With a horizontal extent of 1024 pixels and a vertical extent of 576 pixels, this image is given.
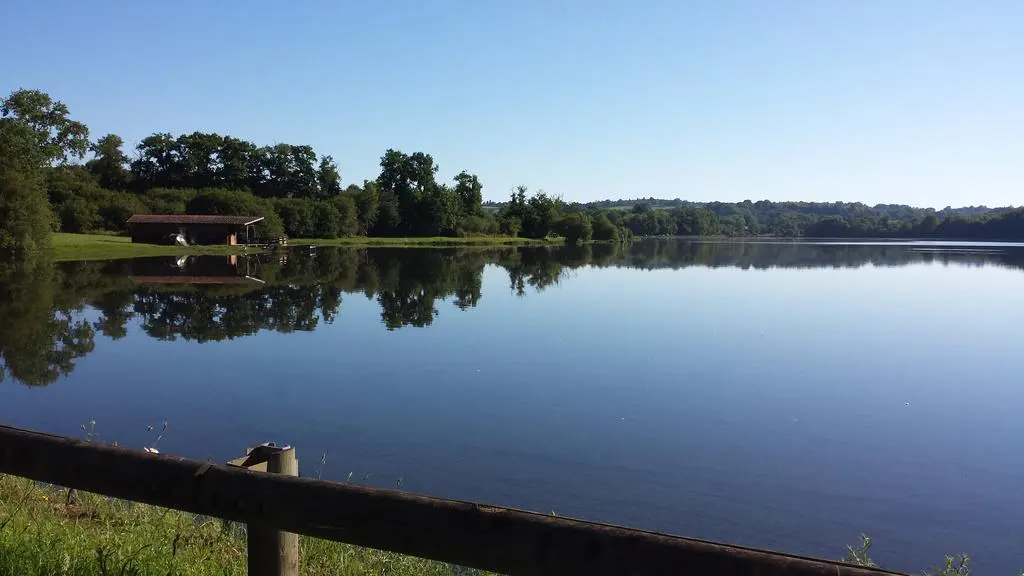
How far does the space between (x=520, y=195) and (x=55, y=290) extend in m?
105

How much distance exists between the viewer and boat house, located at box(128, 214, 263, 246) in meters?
72.9

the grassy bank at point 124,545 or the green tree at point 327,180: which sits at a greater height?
the green tree at point 327,180

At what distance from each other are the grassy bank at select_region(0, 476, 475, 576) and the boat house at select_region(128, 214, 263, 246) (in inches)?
2817

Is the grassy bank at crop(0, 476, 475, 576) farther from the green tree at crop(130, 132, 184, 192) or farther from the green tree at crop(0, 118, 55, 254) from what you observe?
the green tree at crop(130, 132, 184, 192)

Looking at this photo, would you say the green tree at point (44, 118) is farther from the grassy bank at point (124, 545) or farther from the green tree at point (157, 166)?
the grassy bank at point (124, 545)

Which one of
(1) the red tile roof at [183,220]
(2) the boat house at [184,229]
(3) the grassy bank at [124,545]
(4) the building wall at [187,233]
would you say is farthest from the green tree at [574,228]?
(3) the grassy bank at [124,545]

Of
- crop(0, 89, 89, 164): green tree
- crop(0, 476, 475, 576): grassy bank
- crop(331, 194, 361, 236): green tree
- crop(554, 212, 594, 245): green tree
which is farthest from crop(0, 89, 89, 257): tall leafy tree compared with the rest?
crop(554, 212, 594, 245): green tree

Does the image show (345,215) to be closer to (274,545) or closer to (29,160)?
(29,160)

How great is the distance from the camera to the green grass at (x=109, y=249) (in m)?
57.9

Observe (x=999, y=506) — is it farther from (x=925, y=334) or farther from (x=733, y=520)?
(x=925, y=334)

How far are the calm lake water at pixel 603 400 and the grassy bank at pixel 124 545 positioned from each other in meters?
3.17

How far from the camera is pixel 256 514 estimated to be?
326 centimetres

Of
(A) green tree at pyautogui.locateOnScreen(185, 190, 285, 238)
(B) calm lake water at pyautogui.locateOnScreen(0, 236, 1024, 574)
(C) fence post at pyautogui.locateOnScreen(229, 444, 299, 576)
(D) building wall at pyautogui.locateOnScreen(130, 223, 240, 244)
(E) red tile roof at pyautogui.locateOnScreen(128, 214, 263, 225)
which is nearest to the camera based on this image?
(C) fence post at pyautogui.locateOnScreen(229, 444, 299, 576)

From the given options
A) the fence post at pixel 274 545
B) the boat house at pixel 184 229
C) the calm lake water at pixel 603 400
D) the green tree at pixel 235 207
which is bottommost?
the calm lake water at pixel 603 400
